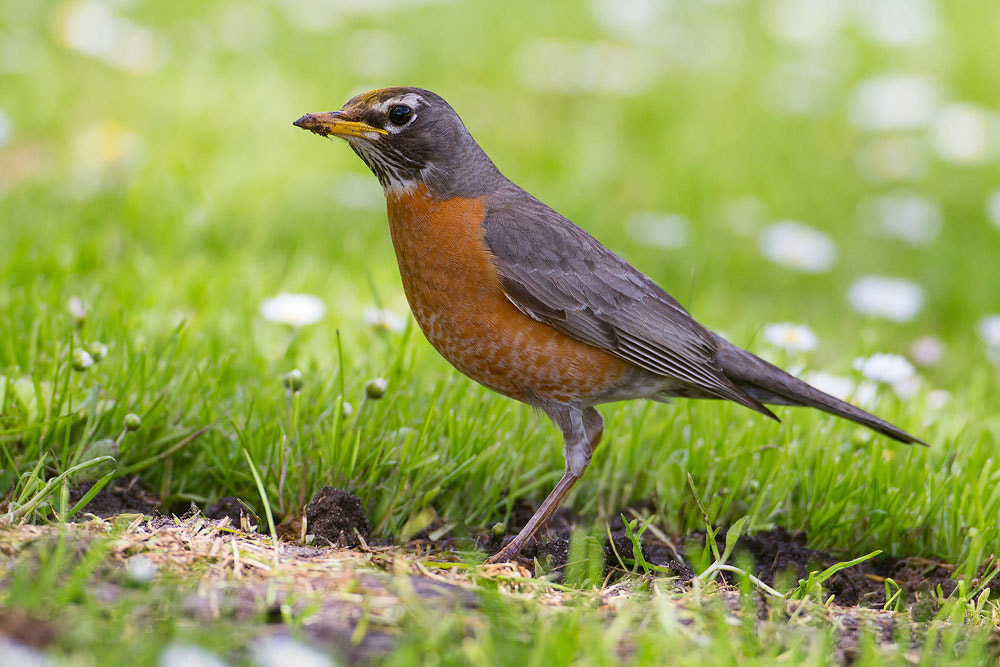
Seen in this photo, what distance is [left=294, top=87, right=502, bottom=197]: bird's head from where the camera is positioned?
163 inches

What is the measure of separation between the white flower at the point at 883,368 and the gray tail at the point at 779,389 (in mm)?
484

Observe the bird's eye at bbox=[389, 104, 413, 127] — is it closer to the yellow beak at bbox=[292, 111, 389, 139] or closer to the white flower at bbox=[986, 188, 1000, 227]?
the yellow beak at bbox=[292, 111, 389, 139]

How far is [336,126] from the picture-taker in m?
4.08

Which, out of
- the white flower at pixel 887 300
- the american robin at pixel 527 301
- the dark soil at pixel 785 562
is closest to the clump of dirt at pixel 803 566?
the dark soil at pixel 785 562

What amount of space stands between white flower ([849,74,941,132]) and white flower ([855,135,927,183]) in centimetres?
15

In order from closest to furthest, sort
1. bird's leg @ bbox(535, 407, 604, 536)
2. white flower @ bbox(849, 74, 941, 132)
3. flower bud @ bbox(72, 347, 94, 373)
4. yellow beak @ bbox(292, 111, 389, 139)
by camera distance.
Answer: flower bud @ bbox(72, 347, 94, 373), yellow beak @ bbox(292, 111, 389, 139), bird's leg @ bbox(535, 407, 604, 536), white flower @ bbox(849, 74, 941, 132)

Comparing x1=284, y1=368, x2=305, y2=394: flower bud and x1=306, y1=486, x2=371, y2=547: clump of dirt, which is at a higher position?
x1=284, y1=368, x2=305, y2=394: flower bud

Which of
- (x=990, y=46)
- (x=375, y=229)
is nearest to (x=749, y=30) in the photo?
(x=990, y=46)

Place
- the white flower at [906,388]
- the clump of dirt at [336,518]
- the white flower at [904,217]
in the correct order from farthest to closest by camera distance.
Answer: the white flower at [904,217] < the white flower at [906,388] < the clump of dirt at [336,518]

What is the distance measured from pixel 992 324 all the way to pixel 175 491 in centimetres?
393

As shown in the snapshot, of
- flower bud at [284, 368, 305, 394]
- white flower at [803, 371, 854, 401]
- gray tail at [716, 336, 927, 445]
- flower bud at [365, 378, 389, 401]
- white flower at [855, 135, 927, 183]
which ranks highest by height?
white flower at [855, 135, 927, 183]

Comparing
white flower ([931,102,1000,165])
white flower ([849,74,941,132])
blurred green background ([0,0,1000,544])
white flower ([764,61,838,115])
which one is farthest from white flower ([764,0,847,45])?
white flower ([931,102,1000,165])

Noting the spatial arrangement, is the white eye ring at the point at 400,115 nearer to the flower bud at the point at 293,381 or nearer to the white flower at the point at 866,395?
the flower bud at the point at 293,381

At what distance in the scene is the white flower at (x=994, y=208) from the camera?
26.0 feet
